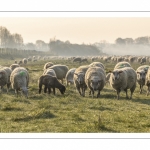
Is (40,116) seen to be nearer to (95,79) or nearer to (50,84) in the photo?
(95,79)

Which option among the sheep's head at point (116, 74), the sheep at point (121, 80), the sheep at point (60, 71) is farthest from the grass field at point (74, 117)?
the sheep at point (60, 71)

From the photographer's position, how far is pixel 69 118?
1188cm

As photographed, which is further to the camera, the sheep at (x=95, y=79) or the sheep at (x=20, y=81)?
the sheep at (x=20, y=81)

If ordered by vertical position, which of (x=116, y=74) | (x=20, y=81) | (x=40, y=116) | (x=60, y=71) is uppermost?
(x=116, y=74)

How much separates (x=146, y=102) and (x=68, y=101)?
5.73 meters

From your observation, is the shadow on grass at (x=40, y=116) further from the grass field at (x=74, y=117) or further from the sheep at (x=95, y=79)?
the sheep at (x=95, y=79)

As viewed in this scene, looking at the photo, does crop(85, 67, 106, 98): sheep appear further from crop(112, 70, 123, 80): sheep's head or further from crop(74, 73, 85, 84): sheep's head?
crop(112, 70, 123, 80): sheep's head

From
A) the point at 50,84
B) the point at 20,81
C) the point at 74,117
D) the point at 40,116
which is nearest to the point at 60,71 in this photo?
the point at 50,84

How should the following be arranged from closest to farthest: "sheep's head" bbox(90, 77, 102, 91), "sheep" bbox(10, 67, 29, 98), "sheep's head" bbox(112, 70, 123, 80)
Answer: "sheep's head" bbox(112, 70, 123, 80) < "sheep's head" bbox(90, 77, 102, 91) < "sheep" bbox(10, 67, 29, 98)

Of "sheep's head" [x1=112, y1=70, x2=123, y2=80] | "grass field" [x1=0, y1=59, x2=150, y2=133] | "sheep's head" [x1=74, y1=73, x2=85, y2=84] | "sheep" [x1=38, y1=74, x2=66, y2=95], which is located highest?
"sheep's head" [x1=112, y1=70, x2=123, y2=80]

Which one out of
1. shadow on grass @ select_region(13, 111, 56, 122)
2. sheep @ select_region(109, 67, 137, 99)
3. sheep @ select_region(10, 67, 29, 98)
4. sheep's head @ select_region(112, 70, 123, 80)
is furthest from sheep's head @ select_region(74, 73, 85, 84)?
shadow on grass @ select_region(13, 111, 56, 122)
